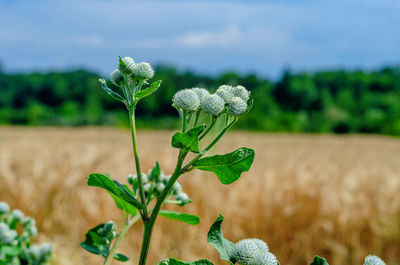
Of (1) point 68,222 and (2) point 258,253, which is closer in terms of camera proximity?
(2) point 258,253

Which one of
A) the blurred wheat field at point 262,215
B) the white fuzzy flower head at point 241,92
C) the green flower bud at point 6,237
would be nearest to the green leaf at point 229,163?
the white fuzzy flower head at point 241,92

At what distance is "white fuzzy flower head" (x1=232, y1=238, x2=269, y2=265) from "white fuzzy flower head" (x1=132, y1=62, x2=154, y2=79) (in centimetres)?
30

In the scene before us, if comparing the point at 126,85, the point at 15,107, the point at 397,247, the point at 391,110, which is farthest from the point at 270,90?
the point at 126,85

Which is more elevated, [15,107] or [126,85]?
[126,85]

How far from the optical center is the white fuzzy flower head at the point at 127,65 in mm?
611

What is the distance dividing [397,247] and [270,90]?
47.1 meters

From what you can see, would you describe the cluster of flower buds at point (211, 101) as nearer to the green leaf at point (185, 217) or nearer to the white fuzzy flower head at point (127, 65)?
the white fuzzy flower head at point (127, 65)

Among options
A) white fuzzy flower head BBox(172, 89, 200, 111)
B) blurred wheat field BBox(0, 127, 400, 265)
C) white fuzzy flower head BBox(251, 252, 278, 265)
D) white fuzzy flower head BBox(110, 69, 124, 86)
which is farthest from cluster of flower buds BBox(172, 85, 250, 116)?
blurred wheat field BBox(0, 127, 400, 265)

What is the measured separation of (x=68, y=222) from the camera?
12.4ft

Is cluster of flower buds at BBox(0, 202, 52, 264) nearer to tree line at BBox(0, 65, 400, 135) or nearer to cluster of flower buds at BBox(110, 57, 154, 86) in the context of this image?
cluster of flower buds at BBox(110, 57, 154, 86)

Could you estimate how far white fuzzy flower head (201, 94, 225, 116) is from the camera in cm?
57

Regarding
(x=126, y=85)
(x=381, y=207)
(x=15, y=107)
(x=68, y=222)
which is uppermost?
(x=126, y=85)

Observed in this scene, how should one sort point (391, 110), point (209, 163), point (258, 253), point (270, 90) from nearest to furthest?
point (258, 253) < point (209, 163) < point (391, 110) < point (270, 90)

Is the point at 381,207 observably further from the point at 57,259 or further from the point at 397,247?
the point at 57,259
